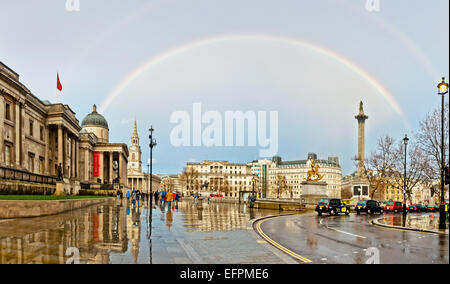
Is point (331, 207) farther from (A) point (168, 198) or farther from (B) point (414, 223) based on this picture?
(A) point (168, 198)

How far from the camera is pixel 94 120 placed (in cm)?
13275

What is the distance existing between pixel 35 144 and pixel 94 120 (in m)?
73.6

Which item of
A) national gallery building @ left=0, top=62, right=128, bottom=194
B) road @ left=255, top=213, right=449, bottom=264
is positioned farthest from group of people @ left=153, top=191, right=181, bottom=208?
road @ left=255, top=213, right=449, bottom=264

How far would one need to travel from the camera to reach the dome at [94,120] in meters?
132

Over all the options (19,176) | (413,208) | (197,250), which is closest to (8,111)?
(19,176)

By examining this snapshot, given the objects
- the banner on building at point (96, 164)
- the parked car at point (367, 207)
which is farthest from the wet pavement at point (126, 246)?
the banner on building at point (96, 164)

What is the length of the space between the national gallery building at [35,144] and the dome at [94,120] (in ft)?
115

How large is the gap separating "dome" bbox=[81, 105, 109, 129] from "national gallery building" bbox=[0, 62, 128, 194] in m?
35.1

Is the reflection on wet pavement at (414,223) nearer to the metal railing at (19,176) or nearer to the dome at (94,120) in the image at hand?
the metal railing at (19,176)

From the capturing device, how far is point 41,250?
11.7 m
